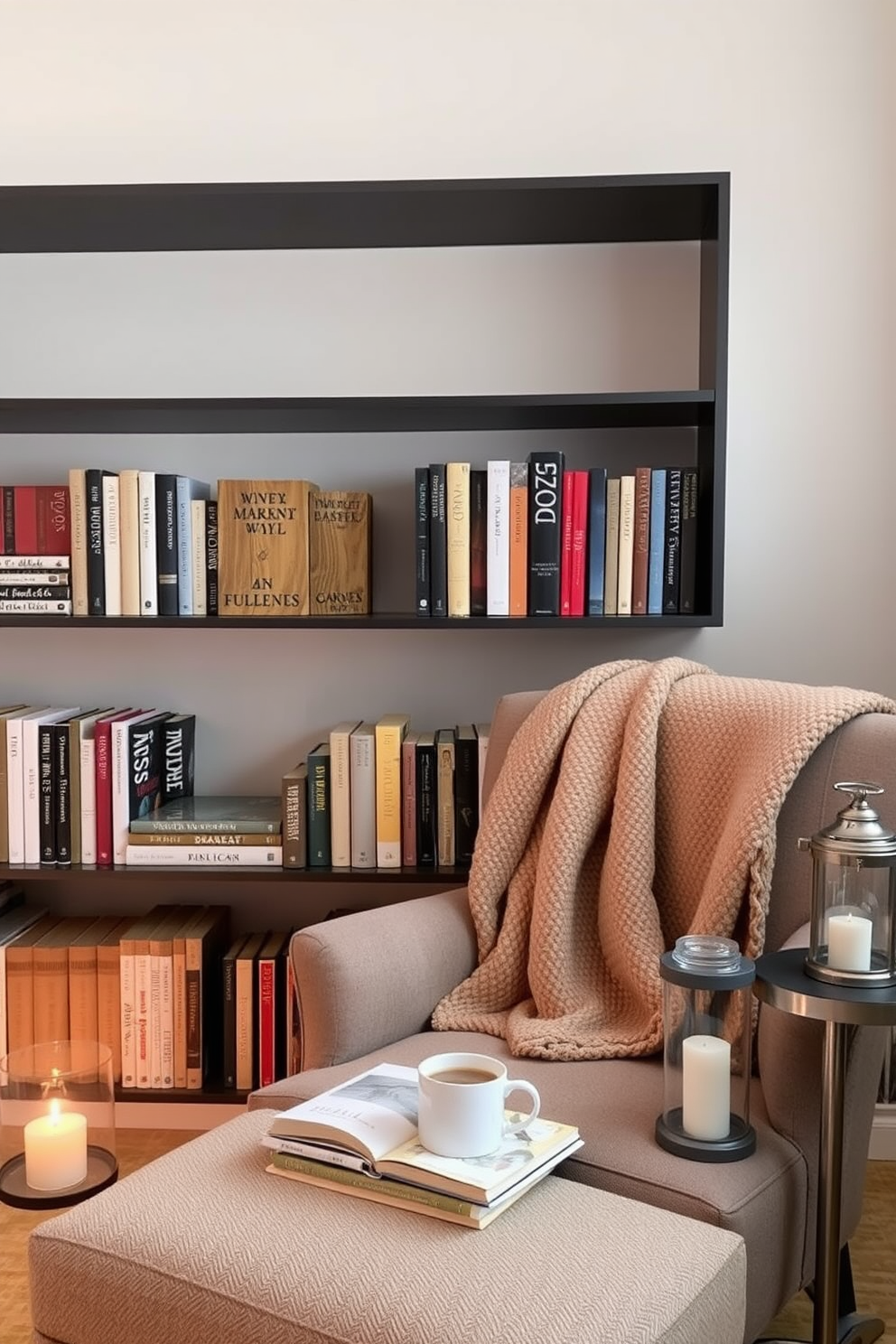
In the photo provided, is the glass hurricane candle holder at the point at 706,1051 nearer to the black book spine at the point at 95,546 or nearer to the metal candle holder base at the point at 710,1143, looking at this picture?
the metal candle holder base at the point at 710,1143

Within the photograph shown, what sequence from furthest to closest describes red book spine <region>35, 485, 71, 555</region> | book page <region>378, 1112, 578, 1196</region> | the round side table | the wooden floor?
red book spine <region>35, 485, 71, 555</region>
the wooden floor
the round side table
book page <region>378, 1112, 578, 1196</region>

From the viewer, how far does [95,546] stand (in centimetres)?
224

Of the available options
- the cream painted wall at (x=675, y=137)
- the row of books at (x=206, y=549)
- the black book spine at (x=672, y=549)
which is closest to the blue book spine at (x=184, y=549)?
the row of books at (x=206, y=549)

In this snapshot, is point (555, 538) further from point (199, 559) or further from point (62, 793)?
point (62, 793)

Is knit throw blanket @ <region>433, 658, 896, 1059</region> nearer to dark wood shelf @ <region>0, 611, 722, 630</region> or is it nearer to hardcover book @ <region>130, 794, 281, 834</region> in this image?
dark wood shelf @ <region>0, 611, 722, 630</region>

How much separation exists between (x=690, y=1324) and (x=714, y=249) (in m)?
1.76

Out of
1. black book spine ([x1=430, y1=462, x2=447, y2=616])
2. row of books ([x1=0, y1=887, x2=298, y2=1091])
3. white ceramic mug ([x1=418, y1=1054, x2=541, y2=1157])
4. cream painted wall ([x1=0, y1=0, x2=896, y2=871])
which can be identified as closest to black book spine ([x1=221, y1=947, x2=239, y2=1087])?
row of books ([x1=0, y1=887, x2=298, y2=1091])

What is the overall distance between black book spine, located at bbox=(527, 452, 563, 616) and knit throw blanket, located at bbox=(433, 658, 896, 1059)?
258mm

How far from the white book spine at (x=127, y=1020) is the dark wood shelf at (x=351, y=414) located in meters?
1.01

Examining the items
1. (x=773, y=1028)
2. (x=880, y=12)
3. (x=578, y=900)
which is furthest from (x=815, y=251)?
(x=773, y=1028)

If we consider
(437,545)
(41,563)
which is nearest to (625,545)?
(437,545)

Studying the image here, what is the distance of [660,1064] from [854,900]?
0.38 metres

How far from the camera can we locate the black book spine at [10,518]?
2.29 metres

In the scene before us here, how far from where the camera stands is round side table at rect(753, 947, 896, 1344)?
1327 mm
